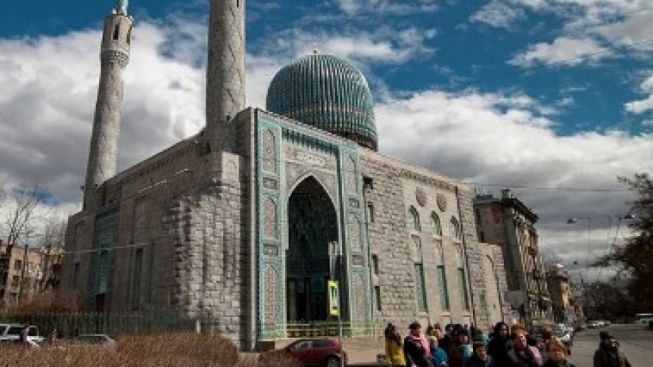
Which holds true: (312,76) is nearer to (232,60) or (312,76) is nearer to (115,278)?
(232,60)

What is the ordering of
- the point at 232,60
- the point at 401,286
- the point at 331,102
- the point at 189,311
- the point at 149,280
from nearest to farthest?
the point at 189,311
the point at 149,280
the point at 232,60
the point at 401,286
the point at 331,102

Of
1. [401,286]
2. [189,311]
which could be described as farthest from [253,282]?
[401,286]

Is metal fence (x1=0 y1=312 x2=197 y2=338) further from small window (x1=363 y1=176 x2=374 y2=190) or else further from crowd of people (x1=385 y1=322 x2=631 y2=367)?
small window (x1=363 y1=176 x2=374 y2=190)

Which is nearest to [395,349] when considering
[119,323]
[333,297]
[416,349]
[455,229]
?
[416,349]

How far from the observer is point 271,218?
19422 millimetres

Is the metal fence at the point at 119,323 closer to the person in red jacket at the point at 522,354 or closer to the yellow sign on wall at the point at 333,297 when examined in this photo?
the yellow sign on wall at the point at 333,297

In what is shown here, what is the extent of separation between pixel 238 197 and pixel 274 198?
1518mm

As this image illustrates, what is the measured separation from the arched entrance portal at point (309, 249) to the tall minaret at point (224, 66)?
441 centimetres

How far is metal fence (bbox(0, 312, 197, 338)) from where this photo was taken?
16.1 meters

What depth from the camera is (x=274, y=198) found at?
64.9 ft

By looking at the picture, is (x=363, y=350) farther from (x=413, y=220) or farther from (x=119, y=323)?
(x=413, y=220)

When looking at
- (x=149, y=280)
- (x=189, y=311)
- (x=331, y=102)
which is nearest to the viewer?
(x=189, y=311)

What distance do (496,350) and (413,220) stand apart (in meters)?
20.8

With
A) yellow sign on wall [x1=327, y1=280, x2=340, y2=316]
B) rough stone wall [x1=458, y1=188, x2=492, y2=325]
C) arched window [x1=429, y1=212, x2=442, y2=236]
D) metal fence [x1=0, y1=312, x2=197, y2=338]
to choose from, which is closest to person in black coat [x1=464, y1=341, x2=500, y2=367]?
yellow sign on wall [x1=327, y1=280, x2=340, y2=316]
